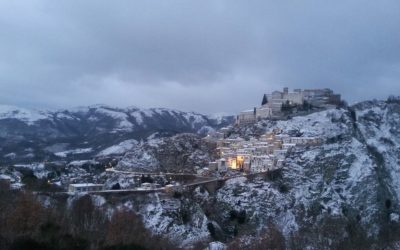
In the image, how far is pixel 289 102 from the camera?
4734 inches

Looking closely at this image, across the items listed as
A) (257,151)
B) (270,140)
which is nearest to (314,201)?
(257,151)

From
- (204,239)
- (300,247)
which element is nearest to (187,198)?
(204,239)

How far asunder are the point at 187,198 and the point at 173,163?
62.6 ft

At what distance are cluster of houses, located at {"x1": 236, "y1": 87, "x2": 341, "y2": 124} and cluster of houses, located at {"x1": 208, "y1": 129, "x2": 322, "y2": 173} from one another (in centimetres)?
1272

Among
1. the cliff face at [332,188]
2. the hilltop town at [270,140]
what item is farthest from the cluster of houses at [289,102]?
the cliff face at [332,188]

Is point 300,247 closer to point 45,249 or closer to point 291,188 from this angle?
point 291,188

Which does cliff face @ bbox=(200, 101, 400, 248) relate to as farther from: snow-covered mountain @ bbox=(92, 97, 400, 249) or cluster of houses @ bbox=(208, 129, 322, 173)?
cluster of houses @ bbox=(208, 129, 322, 173)

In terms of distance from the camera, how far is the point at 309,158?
91000 millimetres

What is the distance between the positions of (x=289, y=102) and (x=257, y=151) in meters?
29.9

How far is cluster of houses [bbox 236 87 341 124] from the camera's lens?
11731 cm

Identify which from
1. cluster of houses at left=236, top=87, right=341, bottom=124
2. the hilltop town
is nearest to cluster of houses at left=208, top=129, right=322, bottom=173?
the hilltop town

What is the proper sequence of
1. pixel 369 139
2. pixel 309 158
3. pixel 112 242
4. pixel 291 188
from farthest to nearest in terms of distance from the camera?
1. pixel 369 139
2. pixel 309 158
3. pixel 291 188
4. pixel 112 242

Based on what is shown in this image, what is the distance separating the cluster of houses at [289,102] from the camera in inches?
4619

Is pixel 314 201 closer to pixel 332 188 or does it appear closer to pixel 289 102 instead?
pixel 332 188
